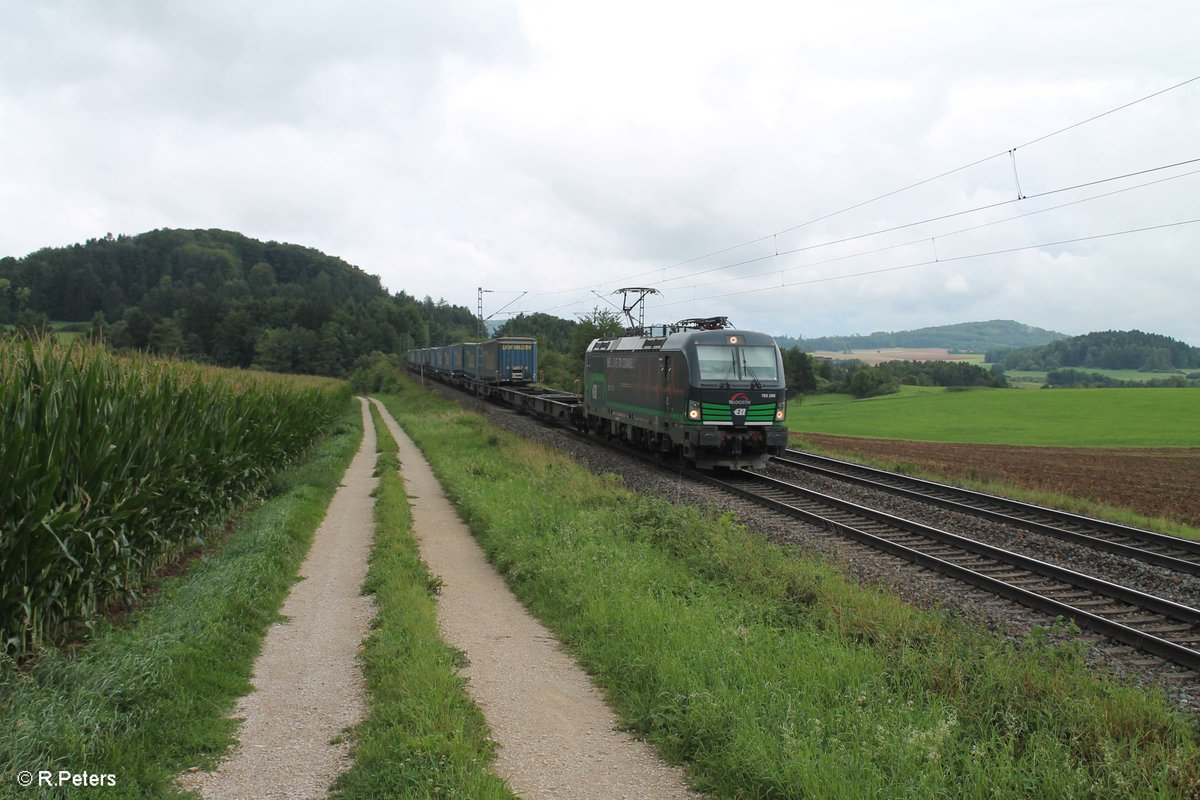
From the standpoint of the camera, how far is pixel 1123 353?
96.8 meters

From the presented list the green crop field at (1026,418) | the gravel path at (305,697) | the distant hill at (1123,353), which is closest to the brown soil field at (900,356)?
the distant hill at (1123,353)

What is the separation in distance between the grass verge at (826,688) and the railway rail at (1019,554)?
1.41 meters

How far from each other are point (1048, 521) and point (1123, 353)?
338 ft

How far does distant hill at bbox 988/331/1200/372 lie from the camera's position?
9519 centimetres

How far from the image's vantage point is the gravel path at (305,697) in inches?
180

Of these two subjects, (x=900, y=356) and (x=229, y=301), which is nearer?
(x=229, y=301)

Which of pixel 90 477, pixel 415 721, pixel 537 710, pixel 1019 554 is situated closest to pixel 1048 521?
pixel 1019 554

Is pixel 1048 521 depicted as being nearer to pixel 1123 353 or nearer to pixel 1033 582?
pixel 1033 582

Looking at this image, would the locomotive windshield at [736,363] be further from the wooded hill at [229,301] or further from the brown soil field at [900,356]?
the brown soil field at [900,356]

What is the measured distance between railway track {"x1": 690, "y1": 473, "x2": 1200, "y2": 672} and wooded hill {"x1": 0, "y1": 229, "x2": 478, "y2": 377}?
16.3 meters

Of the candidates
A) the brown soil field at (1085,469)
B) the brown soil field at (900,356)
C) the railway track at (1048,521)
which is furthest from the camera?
the brown soil field at (900,356)

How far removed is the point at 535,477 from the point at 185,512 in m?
7.84

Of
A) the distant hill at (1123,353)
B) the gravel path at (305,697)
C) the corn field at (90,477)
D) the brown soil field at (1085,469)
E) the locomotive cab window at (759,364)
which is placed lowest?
the brown soil field at (1085,469)

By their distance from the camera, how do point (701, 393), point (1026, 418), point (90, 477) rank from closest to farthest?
point (90, 477)
point (701, 393)
point (1026, 418)
